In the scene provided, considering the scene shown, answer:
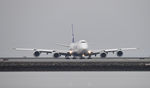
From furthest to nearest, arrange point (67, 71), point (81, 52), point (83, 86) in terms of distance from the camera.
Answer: point (81, 52) < point (67, 71) < point (83, 86)

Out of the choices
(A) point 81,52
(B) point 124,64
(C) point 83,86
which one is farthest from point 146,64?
(A) point 81,52

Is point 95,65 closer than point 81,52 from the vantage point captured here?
Yes

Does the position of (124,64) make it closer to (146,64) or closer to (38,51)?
(146,64)

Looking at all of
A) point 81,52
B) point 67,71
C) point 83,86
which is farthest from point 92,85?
point 81,52

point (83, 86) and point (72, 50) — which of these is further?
point (72, 50)

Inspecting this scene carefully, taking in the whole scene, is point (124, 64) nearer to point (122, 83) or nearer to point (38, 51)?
point (122, 83)

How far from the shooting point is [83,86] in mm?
79125

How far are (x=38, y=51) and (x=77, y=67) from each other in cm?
5891

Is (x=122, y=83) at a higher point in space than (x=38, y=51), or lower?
lower

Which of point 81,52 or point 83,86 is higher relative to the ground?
point 81,52

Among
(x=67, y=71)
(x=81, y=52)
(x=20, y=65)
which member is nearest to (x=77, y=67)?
(x=67, y=71)

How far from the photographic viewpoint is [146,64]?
9244cm

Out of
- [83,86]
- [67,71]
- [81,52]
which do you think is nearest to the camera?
[83,86]

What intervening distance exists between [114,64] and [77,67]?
4.98 m
